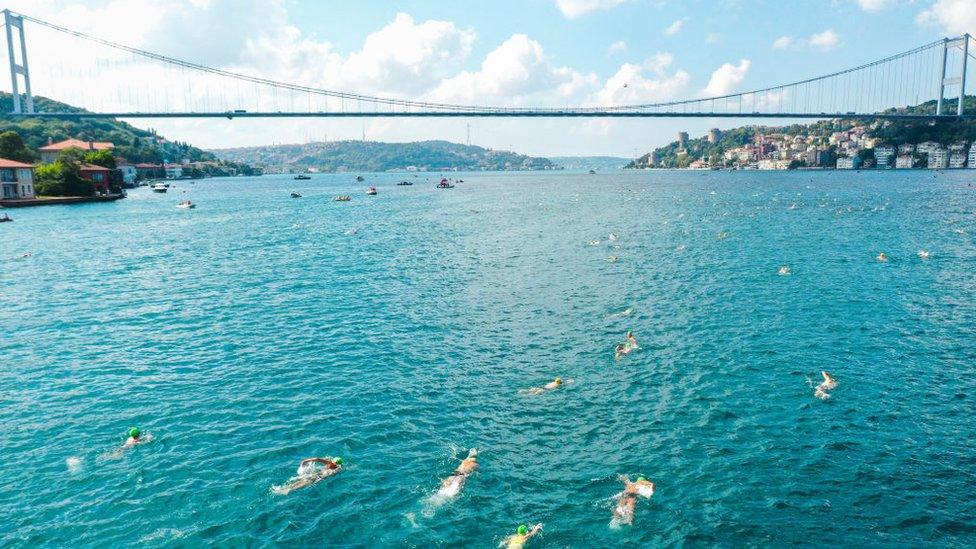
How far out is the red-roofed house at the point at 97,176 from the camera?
129 m

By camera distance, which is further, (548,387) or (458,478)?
(548,387)

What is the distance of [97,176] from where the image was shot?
429 feet

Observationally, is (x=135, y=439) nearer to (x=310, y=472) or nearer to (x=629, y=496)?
(x=310, y=472)

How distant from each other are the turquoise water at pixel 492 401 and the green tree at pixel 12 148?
3685 inches

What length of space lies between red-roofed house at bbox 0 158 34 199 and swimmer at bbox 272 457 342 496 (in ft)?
380

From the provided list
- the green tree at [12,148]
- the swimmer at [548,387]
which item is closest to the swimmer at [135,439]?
the swimmer at [548,387]

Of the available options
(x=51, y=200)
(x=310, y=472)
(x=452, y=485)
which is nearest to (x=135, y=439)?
(x=310, y=472)

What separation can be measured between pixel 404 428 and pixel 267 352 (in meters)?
11.0

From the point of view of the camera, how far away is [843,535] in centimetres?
1539

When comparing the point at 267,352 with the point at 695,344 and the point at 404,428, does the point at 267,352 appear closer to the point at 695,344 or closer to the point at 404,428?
the point at 404,428

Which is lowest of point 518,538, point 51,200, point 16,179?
point 518,538

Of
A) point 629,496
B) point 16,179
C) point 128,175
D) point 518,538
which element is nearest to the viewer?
point 518,538

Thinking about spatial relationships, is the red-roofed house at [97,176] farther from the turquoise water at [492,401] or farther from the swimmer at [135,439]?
the swimmer at [135,439]

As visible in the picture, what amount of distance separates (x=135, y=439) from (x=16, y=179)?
116 metres
